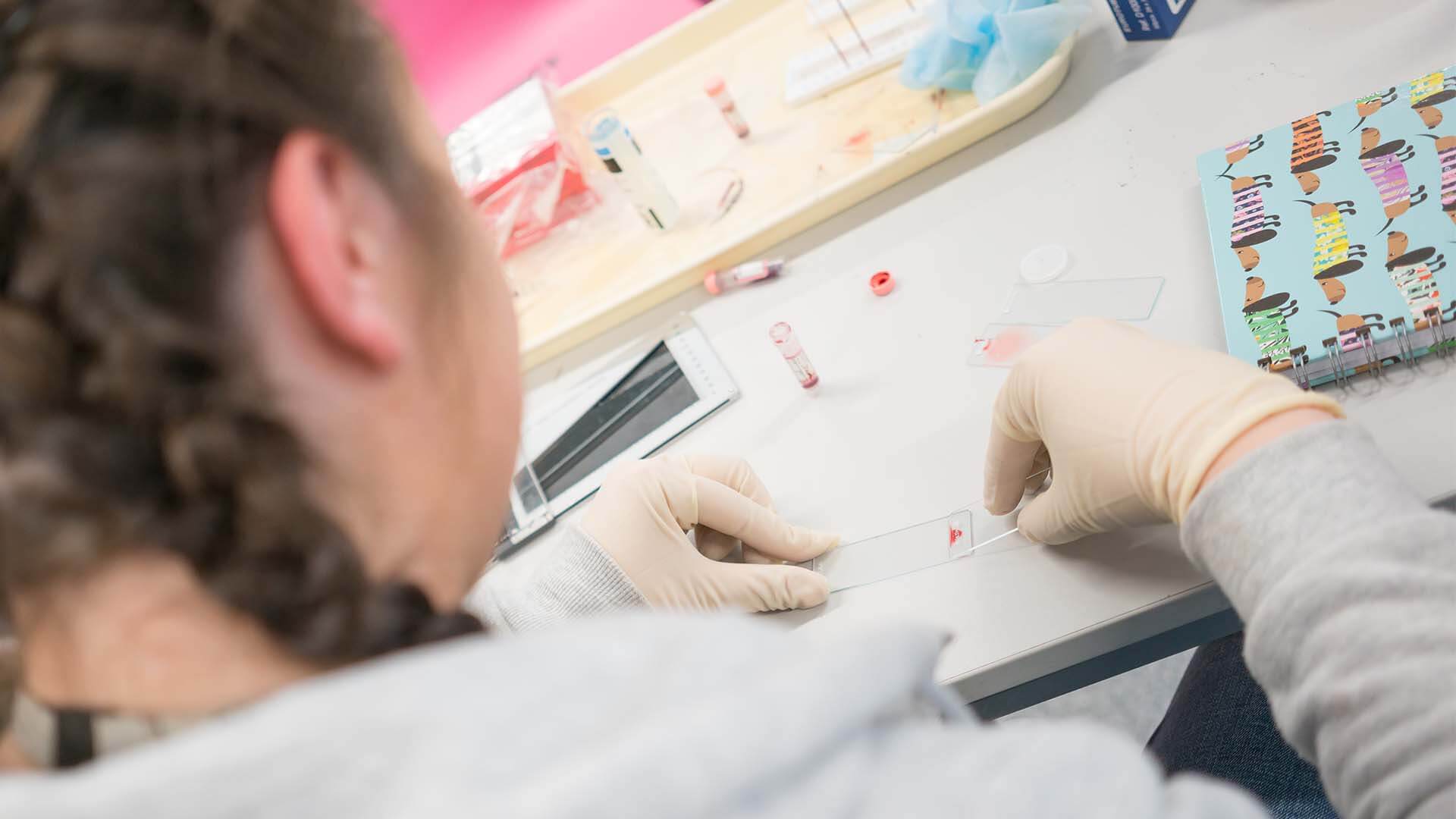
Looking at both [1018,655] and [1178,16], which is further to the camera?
[1178,16]

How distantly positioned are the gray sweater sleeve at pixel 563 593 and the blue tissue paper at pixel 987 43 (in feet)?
2.28

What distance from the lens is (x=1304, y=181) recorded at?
0.79 meters

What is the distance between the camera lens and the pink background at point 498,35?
1936 mm

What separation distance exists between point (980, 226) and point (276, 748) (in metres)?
0.84

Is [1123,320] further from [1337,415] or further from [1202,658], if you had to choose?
[1202,658]

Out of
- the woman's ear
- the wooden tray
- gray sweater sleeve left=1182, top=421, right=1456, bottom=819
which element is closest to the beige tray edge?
the wooden tray

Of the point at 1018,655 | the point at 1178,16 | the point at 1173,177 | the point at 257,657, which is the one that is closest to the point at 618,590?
the point at 1018,655

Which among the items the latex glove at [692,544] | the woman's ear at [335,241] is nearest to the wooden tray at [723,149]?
the latex glove at [692,544]

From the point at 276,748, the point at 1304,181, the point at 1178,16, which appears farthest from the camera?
the point at 1178,16

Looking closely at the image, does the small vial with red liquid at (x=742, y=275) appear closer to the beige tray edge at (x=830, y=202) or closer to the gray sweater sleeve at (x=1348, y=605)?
the beige tray edge at (x=830, y=202)

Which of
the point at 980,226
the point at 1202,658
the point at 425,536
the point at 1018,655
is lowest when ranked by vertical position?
the point at 1202,658

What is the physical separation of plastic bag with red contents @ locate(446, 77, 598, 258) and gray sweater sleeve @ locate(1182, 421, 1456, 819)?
1.00 meters

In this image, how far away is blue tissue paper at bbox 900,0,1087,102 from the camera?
1.06 m

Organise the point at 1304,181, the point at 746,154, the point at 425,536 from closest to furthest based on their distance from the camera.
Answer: the point at 425,536 < the point at 1304,181 < the point at 746,154
